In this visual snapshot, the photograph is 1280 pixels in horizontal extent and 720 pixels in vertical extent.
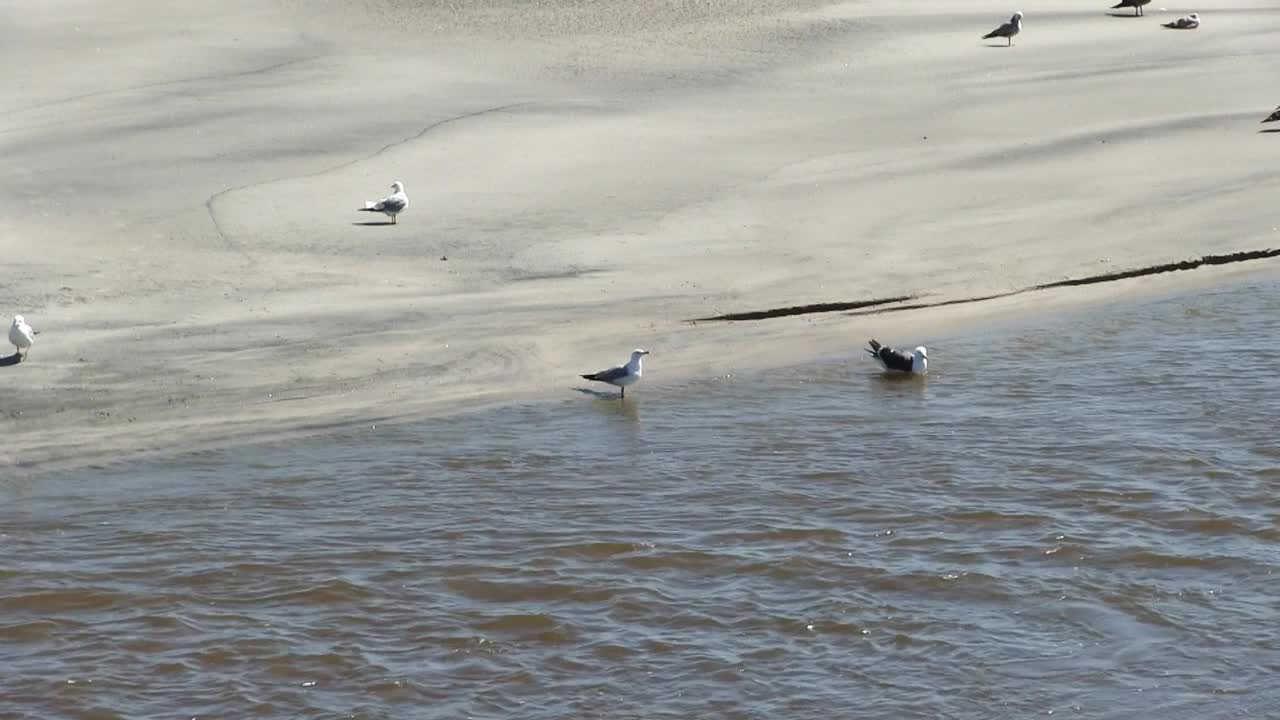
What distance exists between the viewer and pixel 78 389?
10.0 m

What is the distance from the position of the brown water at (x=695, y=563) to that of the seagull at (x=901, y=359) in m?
0.14

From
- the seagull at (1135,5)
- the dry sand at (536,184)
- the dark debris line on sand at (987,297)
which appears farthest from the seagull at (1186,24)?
the dark debris line on sand at (987,297)

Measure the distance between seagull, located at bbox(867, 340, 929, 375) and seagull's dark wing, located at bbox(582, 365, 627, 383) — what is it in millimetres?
1631

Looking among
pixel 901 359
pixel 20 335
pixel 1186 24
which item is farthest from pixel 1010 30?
pixel 20 335

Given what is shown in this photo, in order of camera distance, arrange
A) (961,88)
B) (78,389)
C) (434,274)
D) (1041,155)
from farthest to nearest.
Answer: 1. (961,88)
2. (1041,155)
3. (434,274)
4. (78,389)

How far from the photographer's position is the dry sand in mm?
10742

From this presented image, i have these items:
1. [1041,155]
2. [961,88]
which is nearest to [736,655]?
[1041,155]

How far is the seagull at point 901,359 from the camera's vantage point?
10.8m

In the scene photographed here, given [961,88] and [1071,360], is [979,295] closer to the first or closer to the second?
[1071,360]

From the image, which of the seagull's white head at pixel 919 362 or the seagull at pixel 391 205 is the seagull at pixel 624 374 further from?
the seagull at pixel 391 205

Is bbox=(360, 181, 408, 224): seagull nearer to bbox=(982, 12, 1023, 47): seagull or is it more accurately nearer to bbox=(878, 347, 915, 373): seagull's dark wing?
bbox=(878, 347, 915, 373): seagull's dark wing

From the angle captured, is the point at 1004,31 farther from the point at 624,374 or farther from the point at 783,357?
the point at 624,374

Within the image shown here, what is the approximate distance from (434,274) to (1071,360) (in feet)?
13.9

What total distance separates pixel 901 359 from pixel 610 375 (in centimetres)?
179
